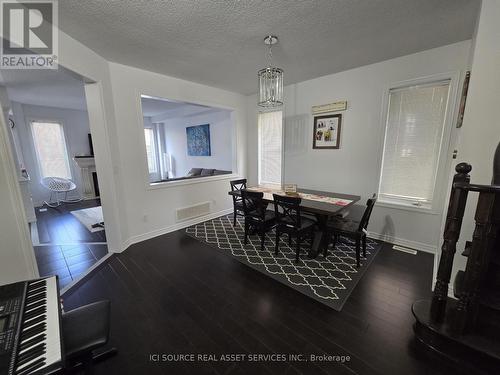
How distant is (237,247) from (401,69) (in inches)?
129

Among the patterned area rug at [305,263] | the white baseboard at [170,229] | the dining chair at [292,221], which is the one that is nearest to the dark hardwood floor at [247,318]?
the patterned area rug at [305,263]

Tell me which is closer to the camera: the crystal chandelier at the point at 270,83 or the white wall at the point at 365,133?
the crystal chandelier at the point at 270,83

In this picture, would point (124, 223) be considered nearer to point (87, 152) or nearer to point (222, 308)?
point (222, 308)

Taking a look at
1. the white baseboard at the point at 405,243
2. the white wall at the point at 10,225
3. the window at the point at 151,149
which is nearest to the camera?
the white wall at the point at 10,225

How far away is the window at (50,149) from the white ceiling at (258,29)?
4460 millimetres

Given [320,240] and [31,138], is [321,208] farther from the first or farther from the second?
A: [31,138]

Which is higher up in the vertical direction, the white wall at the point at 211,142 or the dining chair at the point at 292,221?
the white wall at the point at 211,142

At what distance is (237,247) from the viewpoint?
3014 millimetres

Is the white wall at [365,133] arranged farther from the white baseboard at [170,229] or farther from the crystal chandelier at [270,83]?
the white baseboard at [170,229]

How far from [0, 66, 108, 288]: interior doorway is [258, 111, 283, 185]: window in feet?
10.1

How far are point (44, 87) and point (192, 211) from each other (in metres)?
3.44

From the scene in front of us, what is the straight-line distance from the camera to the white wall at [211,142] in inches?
217

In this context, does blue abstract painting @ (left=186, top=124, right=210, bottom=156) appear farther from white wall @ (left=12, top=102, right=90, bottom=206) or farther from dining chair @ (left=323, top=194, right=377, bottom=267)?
dining chair @ (left=323, top=194, right=377, bottom=267)

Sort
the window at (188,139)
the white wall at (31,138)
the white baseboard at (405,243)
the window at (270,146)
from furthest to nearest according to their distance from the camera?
the window at (188,139) < the white wall at (31,138) < the window at (270,146) < the white baseboard at (405,243)
